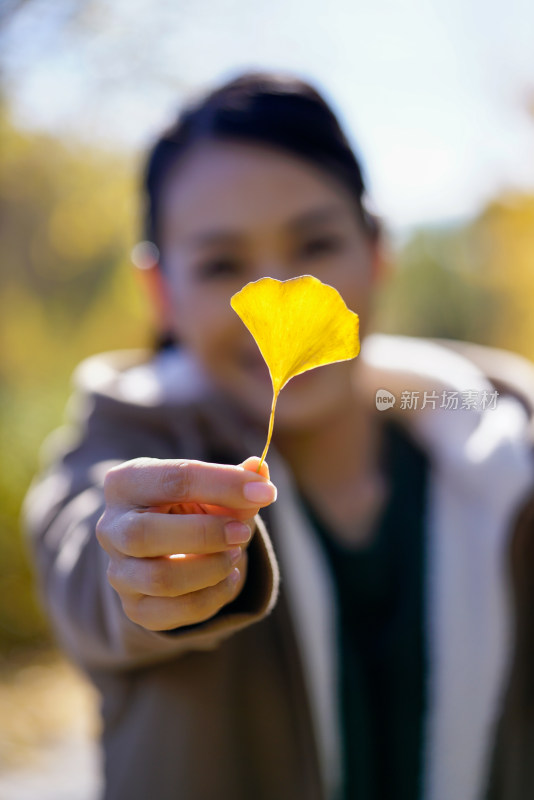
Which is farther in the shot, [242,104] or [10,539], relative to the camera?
[10,539]

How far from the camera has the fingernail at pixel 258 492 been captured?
0.23 m

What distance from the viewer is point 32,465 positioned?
1607 millimetres

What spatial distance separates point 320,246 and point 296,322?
0.31m

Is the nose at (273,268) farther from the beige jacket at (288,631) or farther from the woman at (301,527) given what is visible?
the beige jacket at (288,631)

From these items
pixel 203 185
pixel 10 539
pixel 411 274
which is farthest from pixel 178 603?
pixel 411 274

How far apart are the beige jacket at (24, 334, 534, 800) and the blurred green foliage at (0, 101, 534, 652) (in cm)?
27

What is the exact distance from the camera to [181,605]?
28 centimetres

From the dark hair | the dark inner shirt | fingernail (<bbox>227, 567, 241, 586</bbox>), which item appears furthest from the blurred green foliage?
fingernail (<bbox>227, 567, 241, 586</bbox>)

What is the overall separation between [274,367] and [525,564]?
46 centimetres

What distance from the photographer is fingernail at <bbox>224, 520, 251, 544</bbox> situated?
25 centimetres

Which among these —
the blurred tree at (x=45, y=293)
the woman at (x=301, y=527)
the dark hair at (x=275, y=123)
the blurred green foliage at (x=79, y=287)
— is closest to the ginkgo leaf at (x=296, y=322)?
the woman at (x=301, y=527)

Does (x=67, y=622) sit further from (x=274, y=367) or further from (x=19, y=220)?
(x=19, y=220)

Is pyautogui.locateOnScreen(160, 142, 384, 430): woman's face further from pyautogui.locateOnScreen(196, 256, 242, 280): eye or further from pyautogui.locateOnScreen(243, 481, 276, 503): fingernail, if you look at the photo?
pyautogui.locateOnScreen(243, 481, 276, 503): fingernail

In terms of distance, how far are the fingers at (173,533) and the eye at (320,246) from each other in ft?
1.01
